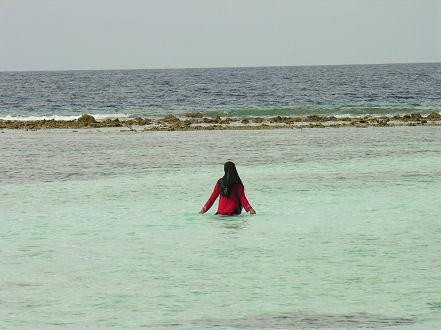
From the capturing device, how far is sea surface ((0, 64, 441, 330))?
7.49m

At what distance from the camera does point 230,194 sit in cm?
1267

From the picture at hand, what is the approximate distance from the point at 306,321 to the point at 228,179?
17.9ft

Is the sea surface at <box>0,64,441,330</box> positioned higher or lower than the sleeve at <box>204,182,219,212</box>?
lower

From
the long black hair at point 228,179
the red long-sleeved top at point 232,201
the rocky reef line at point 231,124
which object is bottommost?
the red long-sleeved top at point 232,201

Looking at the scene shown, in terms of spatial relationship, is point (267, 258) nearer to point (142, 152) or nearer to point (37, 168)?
point (37, 168)

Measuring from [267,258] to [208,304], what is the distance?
89.3 inches

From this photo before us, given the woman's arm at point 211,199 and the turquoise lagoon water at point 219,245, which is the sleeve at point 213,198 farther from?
the turquoise lagoon water at point 219,245

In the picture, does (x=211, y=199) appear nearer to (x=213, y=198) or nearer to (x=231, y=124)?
(x=213, y=198)

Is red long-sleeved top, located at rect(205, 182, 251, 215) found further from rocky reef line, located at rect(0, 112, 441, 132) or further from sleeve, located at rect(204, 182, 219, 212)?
rocky reef line, located at rect(0, 112, 441, 132)

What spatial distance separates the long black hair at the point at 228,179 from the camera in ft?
40.4

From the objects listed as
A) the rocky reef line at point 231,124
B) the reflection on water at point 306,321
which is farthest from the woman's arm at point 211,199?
the rocky reef line at point 231,124

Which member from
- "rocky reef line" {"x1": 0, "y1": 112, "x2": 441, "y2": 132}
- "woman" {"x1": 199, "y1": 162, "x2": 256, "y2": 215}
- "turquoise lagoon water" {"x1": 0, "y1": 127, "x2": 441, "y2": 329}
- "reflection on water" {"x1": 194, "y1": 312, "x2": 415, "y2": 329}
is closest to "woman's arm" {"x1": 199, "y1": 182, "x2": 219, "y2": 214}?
"woman" {"x1": 199, "y1": 162, "x2": 256, "y2": 215}

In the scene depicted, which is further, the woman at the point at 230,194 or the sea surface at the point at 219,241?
the woman at the point at 230,194

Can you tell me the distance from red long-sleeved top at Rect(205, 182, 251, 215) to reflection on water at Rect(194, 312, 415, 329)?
5.42 metres
